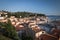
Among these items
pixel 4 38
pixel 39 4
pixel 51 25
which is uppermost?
pixel 39 4

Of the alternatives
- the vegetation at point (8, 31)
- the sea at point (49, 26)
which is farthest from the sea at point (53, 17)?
the vegetation at point (8, 31)

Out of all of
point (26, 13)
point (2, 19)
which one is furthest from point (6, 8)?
point (26, 13)

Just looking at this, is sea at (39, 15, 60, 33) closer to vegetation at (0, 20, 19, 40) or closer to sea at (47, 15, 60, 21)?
sea at (47, 15, 60, 21)

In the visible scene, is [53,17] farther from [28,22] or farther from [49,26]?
[28,22]

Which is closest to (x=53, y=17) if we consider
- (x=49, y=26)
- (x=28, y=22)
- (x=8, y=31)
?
(x=49, y=26)

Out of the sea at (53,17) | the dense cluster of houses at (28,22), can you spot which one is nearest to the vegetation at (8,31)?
the dense cluster of houses at (28,22)

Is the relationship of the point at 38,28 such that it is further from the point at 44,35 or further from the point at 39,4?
the point at 39,4

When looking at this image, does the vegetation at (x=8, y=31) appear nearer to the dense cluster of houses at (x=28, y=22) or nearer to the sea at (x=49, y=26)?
the dense cluster of houses at (x=28, y=22)

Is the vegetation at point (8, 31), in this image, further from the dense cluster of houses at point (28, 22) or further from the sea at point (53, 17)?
the sea at point (53, 17)

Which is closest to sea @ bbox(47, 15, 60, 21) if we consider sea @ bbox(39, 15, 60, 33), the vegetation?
sea @ bbox(39, 15, 60, 33)

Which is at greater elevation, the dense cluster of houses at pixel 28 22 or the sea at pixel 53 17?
the sea at pixel 53 17

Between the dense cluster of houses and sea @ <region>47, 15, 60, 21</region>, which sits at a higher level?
sea @ <region>47, 15, 60, 21</region>
